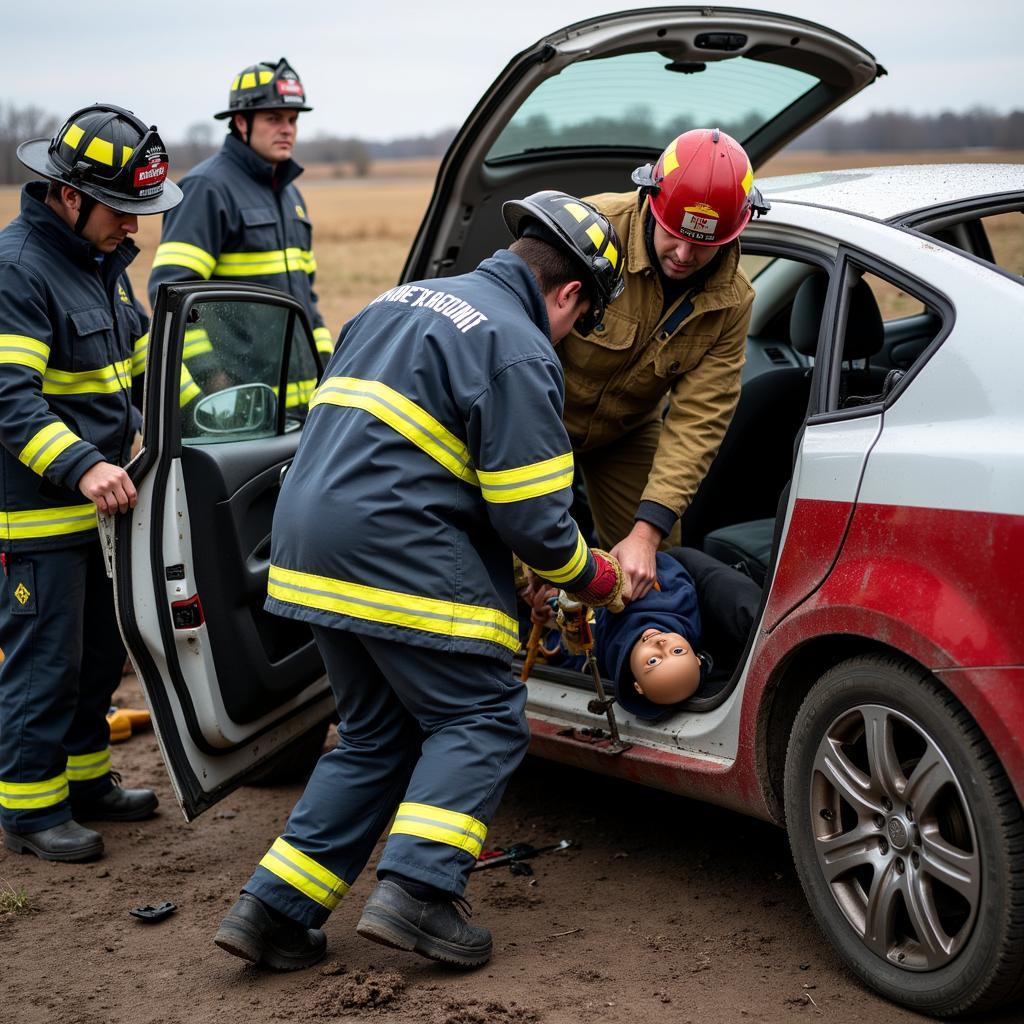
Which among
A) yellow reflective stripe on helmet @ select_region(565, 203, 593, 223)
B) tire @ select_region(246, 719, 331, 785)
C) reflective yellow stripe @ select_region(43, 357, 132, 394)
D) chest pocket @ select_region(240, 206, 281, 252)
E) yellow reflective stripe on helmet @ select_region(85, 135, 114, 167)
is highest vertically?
yellow reflective stripe on helmet @ select_region(85, 135, 114, 167)

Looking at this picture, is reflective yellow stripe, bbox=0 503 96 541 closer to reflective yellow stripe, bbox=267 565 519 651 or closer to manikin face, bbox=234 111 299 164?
reflective yellow stripe, bbox=267 565 519 651

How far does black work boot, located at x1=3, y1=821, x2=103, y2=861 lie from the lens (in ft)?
13.2

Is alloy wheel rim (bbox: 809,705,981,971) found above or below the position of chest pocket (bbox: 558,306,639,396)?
below

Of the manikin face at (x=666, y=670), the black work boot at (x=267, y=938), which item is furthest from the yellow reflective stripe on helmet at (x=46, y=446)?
the manikin face at (x=666, y=670)

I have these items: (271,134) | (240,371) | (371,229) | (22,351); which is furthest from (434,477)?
(371,229)

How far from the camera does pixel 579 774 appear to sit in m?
4.55

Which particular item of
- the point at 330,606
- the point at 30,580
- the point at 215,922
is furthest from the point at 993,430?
the point at 30,580

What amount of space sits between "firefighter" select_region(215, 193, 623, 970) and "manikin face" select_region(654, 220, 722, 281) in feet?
1.43

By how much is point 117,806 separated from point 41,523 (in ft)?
3.52

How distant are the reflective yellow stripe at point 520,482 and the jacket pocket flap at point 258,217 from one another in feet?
9.21

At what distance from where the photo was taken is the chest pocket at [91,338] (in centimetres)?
391

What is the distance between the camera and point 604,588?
322cm

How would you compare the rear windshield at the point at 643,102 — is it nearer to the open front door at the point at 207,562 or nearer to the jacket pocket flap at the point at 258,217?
the open front door at the point at 207,562

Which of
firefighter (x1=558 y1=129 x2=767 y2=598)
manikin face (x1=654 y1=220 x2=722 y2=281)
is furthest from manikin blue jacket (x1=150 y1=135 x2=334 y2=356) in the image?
manikin face (x1=654 y1=220 x2=722 y2=281)
